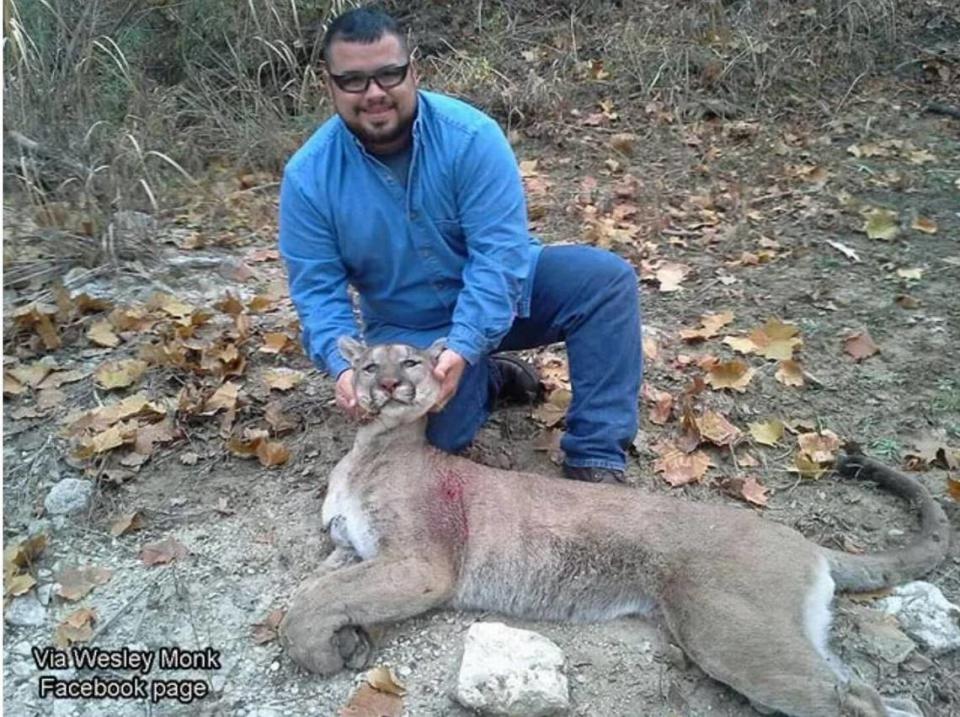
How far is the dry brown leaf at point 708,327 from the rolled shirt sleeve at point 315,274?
76.6 inches

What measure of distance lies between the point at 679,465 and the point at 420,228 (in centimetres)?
147

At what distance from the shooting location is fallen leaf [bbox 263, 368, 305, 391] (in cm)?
454

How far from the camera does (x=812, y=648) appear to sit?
3.07 meters

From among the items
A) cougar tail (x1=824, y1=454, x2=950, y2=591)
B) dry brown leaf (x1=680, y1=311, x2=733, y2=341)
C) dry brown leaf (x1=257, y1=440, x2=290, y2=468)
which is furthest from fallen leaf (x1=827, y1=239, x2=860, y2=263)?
dry brown leaf (x1=257, y1=440, x2=290, y2=468)

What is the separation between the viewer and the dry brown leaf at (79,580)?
3514 mm

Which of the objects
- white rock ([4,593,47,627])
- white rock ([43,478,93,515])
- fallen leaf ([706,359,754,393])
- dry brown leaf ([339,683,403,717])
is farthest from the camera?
fallen leaf ([706,359,754,393])

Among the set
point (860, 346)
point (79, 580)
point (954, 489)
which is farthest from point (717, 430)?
point (79, 580)

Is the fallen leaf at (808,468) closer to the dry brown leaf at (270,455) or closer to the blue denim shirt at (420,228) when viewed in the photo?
the blue denim shirt at (420,228)

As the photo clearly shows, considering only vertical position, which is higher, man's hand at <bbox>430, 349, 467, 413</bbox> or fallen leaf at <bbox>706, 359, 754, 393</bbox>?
man's hand at <bbox>430, 349, 467, 413</bbox>

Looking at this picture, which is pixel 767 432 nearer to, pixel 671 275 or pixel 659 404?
pixel 659 404

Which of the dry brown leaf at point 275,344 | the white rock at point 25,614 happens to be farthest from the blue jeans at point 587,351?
the white rock at point 25,614

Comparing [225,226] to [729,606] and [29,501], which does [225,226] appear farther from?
[729,606]

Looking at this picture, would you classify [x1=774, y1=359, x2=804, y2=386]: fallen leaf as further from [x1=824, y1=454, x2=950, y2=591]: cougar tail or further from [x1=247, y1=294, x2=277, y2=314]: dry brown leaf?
[x1=247, y1=294, x2=277, y2=314]: dry brown leaf

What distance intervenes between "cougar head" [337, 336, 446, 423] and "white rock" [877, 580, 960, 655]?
5.76 feet
